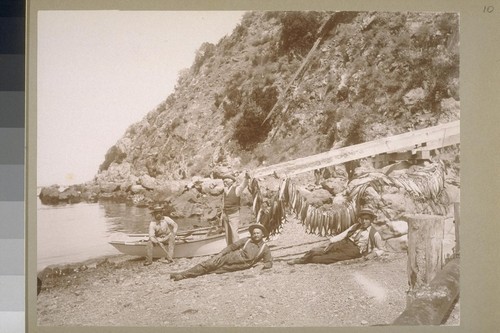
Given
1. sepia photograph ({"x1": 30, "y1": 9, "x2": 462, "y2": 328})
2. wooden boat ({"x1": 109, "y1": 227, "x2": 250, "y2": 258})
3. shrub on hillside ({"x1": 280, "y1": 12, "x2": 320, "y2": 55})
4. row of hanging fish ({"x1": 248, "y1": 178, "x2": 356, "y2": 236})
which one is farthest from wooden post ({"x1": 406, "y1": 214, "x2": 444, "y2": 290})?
shrub on hillside ({"x1": 280, "y1": 12, "x2": 320, "y2": 55})

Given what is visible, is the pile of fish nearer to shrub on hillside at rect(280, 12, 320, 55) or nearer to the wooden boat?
the wooden boat

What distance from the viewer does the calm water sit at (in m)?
2.61

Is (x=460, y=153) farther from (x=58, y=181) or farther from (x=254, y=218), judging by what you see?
(x=58, y=181)

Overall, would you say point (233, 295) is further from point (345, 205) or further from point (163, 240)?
point (345, 205)

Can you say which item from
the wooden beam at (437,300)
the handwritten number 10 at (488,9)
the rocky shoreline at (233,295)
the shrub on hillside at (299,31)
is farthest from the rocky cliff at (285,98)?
the wooden beam at (437,300)

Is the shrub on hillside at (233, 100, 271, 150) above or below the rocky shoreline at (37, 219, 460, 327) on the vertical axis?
above

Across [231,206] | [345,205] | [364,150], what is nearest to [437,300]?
[345,205]

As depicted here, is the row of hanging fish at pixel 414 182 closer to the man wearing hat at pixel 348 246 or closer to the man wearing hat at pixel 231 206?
the man wearing hat at pixel 348 246

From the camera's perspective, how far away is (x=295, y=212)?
2.63 metres

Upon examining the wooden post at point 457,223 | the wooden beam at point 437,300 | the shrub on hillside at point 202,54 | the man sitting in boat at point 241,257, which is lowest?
the wooden beam at point 437,300

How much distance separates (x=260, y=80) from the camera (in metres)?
2.65

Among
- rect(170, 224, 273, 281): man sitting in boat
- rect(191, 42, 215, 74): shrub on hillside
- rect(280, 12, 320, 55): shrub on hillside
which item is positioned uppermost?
rect(280, 12, 320, 55): shrub on hillside

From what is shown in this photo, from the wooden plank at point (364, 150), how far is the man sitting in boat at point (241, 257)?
324 mm

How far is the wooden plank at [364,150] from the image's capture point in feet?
8.61
